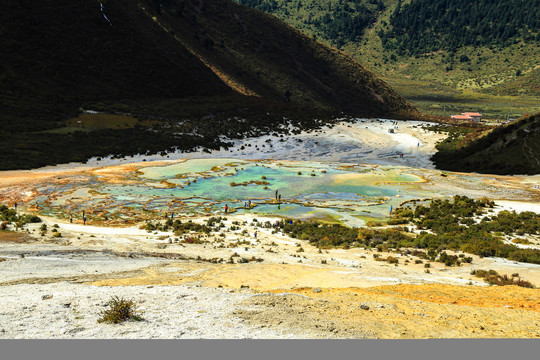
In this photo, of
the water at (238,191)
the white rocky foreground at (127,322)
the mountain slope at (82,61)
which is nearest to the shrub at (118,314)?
the white rocky foreground at (127,322)

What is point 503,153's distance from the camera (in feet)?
185

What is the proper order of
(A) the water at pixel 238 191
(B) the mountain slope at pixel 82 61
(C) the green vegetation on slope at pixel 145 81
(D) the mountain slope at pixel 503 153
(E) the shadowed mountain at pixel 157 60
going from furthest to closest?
1. (E) the shadowed mountain at pixel 157 60
2. (B) the mountain slope at pixel 82 61
3. (C) the green vegetation on slope at pixel 145 81
4. (D) the mountain slope at pixel 503 153
5. (A) the water at pixel 238 191

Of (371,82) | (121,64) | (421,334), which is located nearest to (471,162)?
(421,334)

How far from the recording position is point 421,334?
977 cm

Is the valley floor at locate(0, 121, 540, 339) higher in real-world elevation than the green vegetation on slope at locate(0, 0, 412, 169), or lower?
lower

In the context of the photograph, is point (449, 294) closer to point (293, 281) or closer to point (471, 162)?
point (293, 281)

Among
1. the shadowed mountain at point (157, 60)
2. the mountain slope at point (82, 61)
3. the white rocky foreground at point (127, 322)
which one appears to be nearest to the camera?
the white rocky foreground at point (127, 322)

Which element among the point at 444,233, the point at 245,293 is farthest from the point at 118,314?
the point at 444,233

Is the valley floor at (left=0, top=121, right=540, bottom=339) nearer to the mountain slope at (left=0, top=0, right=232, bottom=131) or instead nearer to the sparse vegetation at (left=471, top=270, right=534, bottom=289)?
the sparse vegetation at (left=471, top=270, right=534, bottom=289)

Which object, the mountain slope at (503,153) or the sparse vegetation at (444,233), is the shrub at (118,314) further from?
the mountain slope at (503,153)

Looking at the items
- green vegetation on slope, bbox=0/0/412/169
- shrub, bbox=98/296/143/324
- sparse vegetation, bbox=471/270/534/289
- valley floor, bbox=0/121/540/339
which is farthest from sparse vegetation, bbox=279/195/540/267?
green vegetation on slope, bbox=0/0/412/169

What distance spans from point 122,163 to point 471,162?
4350 centimetres

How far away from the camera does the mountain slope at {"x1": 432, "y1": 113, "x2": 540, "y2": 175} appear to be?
5291cm

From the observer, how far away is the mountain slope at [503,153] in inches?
2083
